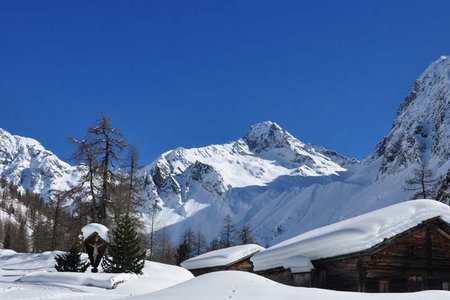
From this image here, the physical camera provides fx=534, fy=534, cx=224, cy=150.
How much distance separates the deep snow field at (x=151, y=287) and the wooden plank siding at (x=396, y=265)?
20.2ft

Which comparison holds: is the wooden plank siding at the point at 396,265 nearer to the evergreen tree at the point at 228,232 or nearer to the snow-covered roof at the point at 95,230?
the snow-covered roof at the point at 95,230

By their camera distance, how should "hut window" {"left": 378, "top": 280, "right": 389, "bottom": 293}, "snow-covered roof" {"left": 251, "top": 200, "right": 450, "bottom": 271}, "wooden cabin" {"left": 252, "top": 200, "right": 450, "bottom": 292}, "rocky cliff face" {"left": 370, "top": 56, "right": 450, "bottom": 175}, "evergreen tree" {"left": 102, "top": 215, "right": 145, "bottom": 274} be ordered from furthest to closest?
"rocky cliff face" {"left": 370, "top": 56, "right": 450, "bottom": 175} < "evergreen tree" {"left": 102, "top": 215, "right": 145, "bottom": 274} < "hut window" {"left": 378, "top": 280, "right": 389, "bottom": 293} < "wooden cabin" {"left": 252, "top": 200, "right": 450, "bottom": 292} < "snow-covered roof" {"left": 251, "top": 200, "right": 450, "bottom": 271}

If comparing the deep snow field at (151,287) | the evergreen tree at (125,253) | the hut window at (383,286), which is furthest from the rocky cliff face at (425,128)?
the evergreen tree at (125,253)

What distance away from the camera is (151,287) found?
21.0m

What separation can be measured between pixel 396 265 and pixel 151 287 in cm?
992

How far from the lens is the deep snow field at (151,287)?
9312 millimetres

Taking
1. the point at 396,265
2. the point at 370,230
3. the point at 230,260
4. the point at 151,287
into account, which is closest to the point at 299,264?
the point at 370,230

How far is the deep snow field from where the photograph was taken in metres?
9.31

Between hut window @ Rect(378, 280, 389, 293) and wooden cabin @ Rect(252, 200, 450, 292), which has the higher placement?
wooden cabin @ Rect(252, 200, 450, 292)

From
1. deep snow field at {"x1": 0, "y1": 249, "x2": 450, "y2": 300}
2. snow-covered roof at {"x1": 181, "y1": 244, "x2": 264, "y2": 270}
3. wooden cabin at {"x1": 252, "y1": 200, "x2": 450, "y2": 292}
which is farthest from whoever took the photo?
snow-covered roof at {"x1": 181, "y1": 244, "x2": 264, "y2": 270}

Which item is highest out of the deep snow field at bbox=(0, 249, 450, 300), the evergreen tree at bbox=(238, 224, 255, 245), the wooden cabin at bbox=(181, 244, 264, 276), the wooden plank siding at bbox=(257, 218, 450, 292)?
the evergreen tree at bbox=(238, 224, 255, 245)

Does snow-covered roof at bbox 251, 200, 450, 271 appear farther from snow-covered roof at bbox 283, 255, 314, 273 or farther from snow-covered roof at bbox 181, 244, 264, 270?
snow-covered roof at bbox 181, 244, 264, 270

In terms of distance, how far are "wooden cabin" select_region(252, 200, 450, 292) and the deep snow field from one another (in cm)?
596

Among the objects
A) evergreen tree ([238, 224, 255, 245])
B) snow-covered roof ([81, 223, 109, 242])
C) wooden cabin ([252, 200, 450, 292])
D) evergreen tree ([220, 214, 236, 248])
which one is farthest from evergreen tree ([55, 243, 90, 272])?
evergreen tree ([220, 214, 236, 248])
